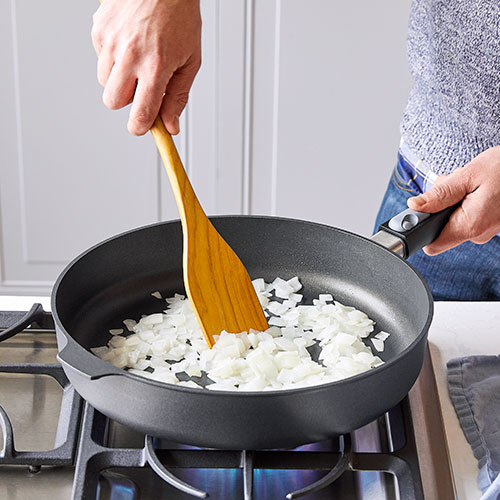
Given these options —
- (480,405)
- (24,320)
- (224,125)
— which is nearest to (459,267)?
(480,405)

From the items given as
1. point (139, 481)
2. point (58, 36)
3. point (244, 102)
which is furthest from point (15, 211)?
point (139, 481)

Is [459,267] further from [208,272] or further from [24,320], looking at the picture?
[24,320]

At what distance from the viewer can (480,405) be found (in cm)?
86

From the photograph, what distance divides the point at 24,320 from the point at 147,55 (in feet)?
1.19

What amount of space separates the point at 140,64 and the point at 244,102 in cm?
129

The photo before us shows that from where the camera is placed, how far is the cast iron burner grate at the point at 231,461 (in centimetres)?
72

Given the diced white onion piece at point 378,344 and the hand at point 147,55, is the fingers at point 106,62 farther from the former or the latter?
the diced white onion piece at point 378,344

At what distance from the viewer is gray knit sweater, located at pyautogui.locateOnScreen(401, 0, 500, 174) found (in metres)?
1.16

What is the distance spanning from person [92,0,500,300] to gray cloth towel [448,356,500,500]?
0.20m

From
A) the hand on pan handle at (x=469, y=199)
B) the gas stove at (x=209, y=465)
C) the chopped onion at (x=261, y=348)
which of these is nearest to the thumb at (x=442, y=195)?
the hand on pan handle at (x=469, y=199)

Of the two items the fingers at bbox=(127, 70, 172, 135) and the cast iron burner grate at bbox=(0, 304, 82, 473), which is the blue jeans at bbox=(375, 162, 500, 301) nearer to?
the fingers at bbox=(127, 70, 172, 135)

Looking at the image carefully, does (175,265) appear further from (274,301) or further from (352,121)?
(352,121)

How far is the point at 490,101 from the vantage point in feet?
3.91

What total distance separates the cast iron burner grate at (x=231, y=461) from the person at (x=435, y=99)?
0.37m
